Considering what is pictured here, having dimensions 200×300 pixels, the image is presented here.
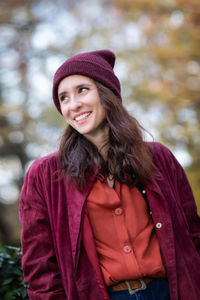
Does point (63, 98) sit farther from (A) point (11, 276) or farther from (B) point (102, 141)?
(A) point (11, 276)

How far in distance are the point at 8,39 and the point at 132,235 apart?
7236 mm

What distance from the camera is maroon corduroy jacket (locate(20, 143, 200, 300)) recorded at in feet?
6.28

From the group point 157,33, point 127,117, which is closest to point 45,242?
point 127,117

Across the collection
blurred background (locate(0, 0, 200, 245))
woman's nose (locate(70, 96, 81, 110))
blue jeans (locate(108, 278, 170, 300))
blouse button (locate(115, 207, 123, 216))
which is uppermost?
blurred background (locate(0, 0, 200, 245))

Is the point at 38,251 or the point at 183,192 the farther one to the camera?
the point at 183,192

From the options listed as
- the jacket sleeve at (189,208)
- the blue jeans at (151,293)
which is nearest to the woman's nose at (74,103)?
the jacket sleeve at (189,208)

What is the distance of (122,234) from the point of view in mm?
1961

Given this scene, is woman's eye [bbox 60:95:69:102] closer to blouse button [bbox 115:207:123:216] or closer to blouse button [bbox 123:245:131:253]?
blouse button [bbox 115:207:123:216]

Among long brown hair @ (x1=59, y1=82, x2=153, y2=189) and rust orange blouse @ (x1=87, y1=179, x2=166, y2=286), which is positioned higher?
long brown hair @ (x1=59, y1=82, x2=153, y2=189)

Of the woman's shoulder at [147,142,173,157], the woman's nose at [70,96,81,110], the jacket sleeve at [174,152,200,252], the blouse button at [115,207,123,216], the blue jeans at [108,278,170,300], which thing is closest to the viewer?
the blue jeans at [108,278,170,300]

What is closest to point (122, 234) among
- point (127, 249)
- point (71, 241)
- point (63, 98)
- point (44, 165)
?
point (127, 249)

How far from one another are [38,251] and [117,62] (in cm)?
618

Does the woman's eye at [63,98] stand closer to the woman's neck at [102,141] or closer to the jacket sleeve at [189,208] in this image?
the woman's neck at [102,141]

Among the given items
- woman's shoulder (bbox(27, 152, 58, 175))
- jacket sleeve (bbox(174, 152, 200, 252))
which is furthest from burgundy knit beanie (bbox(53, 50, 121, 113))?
jacket sleeve (bbox(174, 152, 200, 252))
